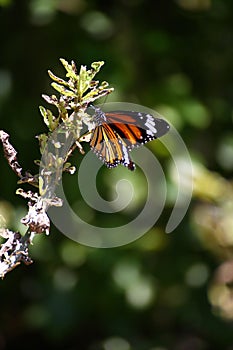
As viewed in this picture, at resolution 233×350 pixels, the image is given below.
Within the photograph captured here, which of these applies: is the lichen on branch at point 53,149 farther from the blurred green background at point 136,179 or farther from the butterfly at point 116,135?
the blurred green background at point 136,179

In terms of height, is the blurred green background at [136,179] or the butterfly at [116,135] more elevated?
the blurred green background at [136,179]

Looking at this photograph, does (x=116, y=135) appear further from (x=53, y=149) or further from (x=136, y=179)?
(x=136, y=179)

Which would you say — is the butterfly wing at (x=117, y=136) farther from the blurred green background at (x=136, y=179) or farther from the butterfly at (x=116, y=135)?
the blurred green background at (x=136, y=179)

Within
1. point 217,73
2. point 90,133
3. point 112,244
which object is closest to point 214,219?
point 112,244

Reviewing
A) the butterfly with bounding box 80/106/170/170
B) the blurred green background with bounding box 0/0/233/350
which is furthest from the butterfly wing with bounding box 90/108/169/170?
the blurred green background with bounding box 0/0/233/350

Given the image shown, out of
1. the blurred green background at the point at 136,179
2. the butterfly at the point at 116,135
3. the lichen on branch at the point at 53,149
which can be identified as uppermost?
the blurred green background at the point at 136,179

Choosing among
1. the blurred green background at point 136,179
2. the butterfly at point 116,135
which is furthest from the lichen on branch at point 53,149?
the blurred green background at point 136,179

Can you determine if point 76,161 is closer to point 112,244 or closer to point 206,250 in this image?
point 112,244

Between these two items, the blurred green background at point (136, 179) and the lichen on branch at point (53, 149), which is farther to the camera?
the blurred green background at point (136, 179)
